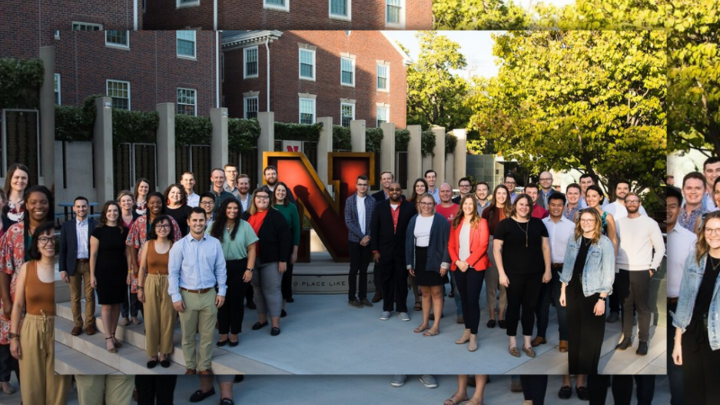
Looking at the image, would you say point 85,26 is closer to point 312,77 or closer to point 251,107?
point 251,107

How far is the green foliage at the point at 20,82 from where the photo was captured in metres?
3.91

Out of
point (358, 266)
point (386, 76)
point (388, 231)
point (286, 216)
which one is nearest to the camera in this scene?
point (386, 76)

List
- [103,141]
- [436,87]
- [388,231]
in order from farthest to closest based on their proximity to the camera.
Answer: [388,231], [436,87], [103,141]

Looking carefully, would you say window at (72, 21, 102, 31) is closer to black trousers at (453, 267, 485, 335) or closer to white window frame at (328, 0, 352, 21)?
white window frame at (328, 0, 352, 21)

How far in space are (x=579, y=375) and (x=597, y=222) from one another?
1.36m

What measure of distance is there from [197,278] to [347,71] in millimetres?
2099

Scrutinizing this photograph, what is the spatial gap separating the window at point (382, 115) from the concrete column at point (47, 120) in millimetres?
2515

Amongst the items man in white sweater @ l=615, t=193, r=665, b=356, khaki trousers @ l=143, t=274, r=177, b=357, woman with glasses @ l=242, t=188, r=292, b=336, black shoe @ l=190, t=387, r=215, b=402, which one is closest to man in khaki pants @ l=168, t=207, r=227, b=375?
khaki trousers @ l=143, t=274, r=177, b=357

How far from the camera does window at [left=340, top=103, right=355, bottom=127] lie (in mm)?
4504

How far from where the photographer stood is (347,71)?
14.8ft

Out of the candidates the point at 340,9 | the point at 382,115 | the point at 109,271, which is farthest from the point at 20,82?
the point at 382,115

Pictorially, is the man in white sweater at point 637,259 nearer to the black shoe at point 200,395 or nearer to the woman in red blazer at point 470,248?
the woman in red blazer at point 470,248

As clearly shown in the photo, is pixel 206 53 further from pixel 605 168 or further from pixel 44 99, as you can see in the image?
pixel 605 168

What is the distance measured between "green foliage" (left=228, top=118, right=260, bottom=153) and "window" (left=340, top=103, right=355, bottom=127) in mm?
711
